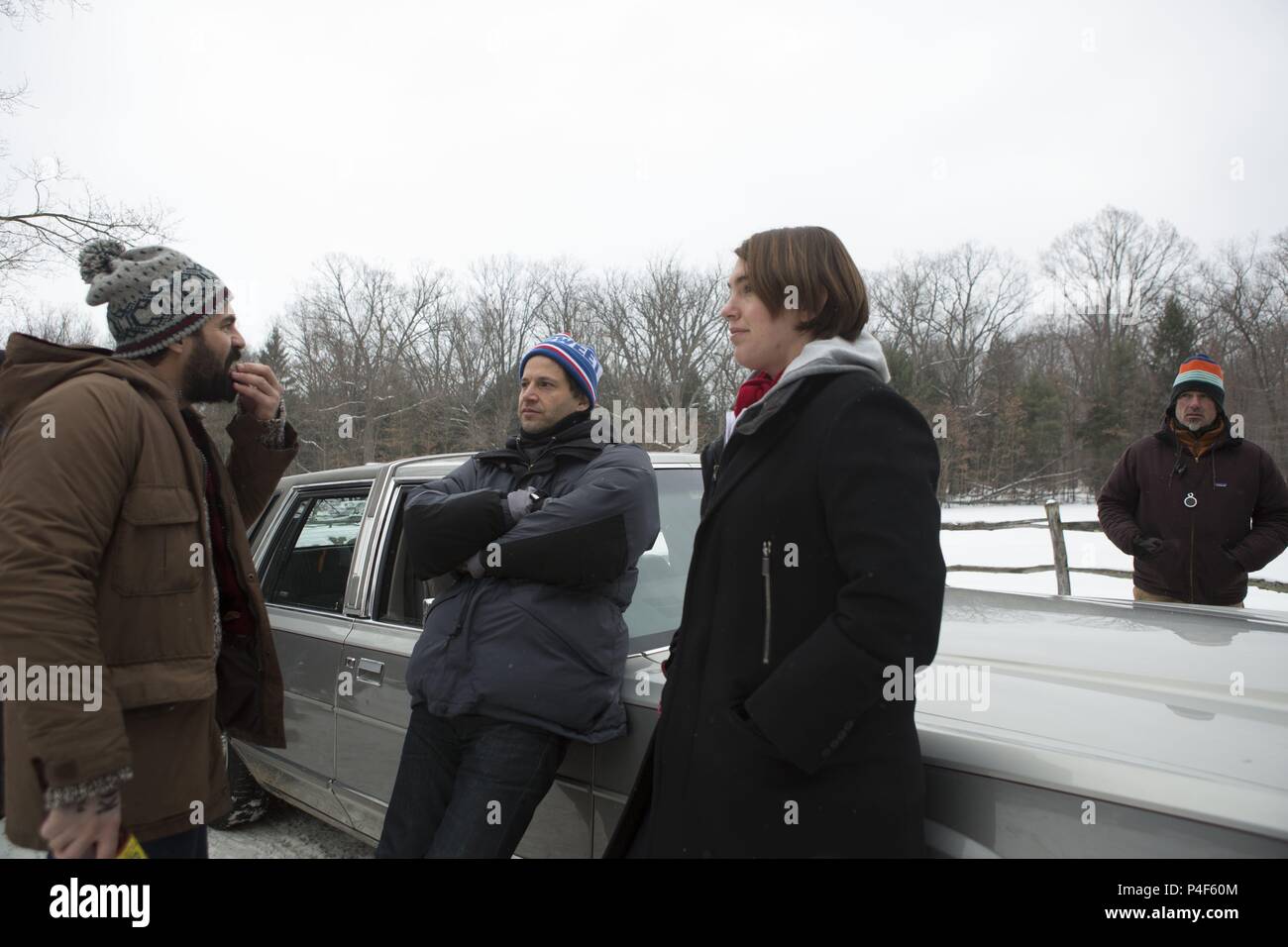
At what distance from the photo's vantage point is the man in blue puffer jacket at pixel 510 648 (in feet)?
7.04

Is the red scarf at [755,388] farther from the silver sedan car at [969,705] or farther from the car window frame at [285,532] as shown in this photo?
the car window frame at [285,532]

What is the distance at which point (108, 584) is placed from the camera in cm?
165

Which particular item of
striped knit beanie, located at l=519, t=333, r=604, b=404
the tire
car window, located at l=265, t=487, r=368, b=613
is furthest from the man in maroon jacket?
the tire

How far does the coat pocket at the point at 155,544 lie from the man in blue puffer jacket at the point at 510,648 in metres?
0.68

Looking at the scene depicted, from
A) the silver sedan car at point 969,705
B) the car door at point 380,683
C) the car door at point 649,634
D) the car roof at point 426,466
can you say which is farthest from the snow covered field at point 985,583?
the car roof at point 426,466

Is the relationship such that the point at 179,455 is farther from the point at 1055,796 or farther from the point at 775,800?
the point at 1055,796

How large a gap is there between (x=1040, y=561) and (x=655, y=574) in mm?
16204

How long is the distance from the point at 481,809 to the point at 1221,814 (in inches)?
64.9

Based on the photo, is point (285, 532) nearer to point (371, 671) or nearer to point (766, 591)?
point (371, 671)

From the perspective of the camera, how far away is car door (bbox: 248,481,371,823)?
3.32 meters

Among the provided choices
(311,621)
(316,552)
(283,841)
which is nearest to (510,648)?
(311,621)

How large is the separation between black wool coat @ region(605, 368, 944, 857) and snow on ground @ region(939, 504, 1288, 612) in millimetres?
5742

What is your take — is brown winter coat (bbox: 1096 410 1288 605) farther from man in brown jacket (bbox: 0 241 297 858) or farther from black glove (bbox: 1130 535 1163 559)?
man in brown jacket (bbox: 0 241 297 858)
